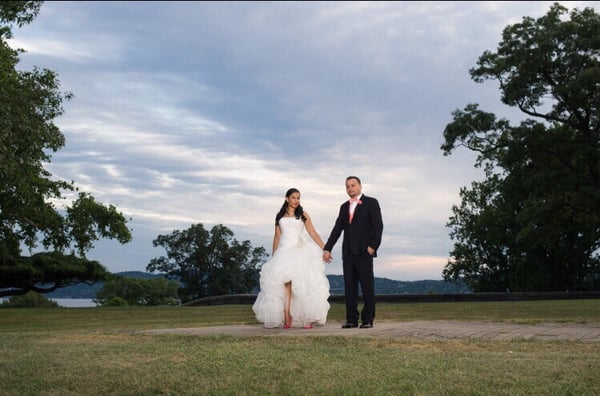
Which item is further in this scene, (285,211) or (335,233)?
(285,211)

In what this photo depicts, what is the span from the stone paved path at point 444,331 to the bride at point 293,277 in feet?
1.09

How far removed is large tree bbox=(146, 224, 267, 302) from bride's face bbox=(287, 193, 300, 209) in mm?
61585

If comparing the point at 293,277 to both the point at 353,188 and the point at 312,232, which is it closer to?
the point at 312,232

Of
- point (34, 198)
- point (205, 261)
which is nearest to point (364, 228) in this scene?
point (34, 198)

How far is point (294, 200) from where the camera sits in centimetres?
1277

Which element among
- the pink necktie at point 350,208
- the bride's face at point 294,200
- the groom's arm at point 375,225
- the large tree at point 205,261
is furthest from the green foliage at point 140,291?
the groom's arm at point 375,225

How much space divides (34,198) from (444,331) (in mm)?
17911

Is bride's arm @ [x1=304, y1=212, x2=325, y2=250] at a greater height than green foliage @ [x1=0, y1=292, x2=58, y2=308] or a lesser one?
greater

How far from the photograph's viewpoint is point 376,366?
334 inches

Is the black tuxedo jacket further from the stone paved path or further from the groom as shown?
the stone paved path

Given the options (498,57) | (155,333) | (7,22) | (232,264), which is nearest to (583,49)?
(498,57)

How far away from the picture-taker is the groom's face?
12.0 metres

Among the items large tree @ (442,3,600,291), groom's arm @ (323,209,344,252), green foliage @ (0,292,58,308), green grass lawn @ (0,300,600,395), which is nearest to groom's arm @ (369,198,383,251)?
groom's arm @ (323,209,344,252)

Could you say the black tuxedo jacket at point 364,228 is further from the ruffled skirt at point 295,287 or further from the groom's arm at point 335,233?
the ruffled skirt at point 295,287
